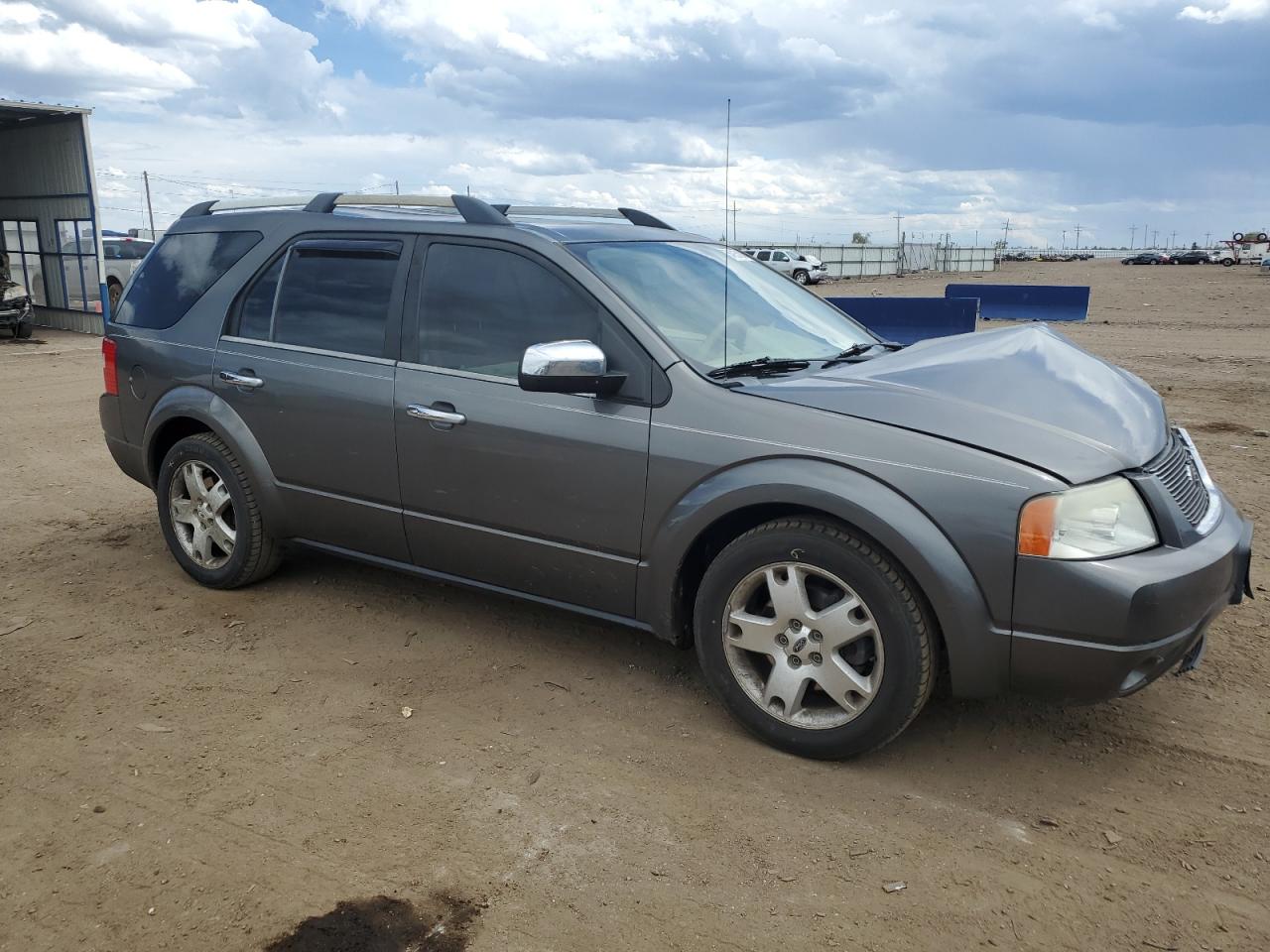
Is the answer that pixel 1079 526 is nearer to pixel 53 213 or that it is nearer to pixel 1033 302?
pixel 1033 302

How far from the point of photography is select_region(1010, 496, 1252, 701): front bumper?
2945mm

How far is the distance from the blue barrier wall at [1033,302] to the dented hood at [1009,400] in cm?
1806

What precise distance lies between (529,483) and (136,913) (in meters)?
1.86

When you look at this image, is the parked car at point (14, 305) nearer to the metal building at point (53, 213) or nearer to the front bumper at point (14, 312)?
the front bumper at point (14, 312)

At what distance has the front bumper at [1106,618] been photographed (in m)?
2.95

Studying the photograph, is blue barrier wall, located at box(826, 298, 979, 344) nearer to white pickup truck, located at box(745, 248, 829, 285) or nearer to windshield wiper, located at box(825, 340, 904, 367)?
windshield wiper, located at box(825, 340, 904, 367)

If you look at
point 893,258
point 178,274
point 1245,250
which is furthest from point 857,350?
point 1245,250

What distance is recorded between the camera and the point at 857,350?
435 cm

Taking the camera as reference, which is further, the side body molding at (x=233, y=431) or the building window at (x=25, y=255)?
the building window at (x=25, y=255)

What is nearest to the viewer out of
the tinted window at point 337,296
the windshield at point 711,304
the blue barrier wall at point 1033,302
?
the windshield at point 711,304

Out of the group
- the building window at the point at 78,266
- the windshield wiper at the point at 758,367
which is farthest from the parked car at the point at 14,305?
the windshield wiper at the point at 758,367

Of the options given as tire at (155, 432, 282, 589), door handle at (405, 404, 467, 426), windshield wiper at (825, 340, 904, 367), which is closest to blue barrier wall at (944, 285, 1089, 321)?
windshield wiper at (825, 340, 904, 367)

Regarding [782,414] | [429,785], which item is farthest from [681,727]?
[782,414]

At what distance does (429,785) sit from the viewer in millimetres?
3350
